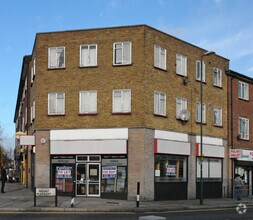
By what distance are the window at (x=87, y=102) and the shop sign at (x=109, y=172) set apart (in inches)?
143

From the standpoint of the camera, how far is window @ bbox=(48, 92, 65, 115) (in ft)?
97.7

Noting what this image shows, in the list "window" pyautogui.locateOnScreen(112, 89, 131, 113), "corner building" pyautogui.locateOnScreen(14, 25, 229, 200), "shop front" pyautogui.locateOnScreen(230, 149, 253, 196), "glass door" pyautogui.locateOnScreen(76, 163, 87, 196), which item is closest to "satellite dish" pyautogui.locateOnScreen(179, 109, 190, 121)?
"corner building" pyautogui.locateOnScreen(14, 25, 229, 200)

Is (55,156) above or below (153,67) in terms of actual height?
below

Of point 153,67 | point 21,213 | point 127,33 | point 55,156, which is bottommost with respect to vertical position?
point 21,213

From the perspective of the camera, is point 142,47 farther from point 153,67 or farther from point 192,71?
point 192,71

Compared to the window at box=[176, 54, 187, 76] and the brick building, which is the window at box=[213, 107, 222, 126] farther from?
the window at box=[176, 54, 187, 76]

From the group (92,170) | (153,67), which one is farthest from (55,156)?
(153,67)

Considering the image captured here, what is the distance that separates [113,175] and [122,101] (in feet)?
15.0

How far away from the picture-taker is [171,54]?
31.2 meters

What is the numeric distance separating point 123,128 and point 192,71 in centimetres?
784

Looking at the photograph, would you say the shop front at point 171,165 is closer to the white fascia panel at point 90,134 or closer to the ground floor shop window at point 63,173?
the white fascia panel at point 90,134

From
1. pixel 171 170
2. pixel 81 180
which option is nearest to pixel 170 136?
pixel 171 170

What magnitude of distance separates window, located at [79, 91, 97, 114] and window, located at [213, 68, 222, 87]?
10.8 metres

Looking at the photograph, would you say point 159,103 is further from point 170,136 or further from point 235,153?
point 235,153
